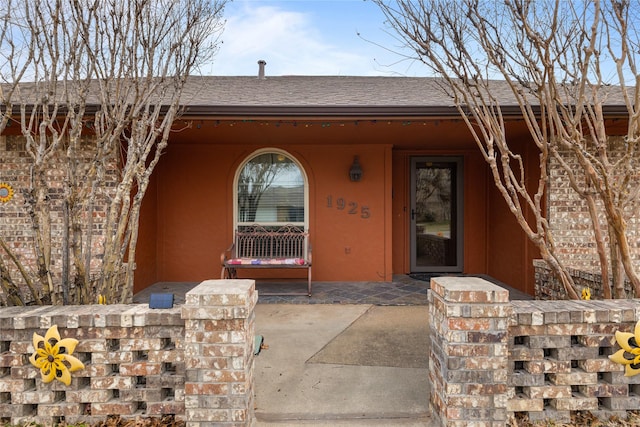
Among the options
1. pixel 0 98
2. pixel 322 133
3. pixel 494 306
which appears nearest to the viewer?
pixel 494 306

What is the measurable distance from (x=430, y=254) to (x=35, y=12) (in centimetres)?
604

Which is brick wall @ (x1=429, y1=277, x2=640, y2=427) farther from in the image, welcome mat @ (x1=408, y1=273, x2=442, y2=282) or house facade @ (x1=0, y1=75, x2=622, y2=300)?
welcome mat @ (x1=408, y1=273, x2=442, y2=282)

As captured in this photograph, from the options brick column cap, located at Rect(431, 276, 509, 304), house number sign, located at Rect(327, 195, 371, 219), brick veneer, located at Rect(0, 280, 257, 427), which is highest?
house number sign, located at Rect(327, 195, 371, 219)

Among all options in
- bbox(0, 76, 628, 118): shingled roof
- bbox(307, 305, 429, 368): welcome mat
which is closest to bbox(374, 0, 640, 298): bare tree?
bbox(0, 76, 628, 118): shingled roof

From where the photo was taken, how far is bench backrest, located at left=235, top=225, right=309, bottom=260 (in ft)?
18.1

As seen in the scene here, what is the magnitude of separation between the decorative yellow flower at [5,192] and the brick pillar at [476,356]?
5511 millimetres

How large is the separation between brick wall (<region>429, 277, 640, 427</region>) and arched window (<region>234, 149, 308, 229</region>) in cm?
396

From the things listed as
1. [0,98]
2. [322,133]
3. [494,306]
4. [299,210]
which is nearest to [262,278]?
[299,210]

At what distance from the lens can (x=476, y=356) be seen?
1.76 metres

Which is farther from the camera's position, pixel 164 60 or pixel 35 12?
pixel 164 60

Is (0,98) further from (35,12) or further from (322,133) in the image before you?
(322,133)

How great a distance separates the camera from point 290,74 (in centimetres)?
776

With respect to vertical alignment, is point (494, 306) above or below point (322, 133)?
below

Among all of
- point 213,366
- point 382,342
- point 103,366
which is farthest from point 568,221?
point 103,366
